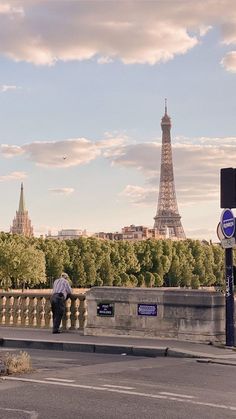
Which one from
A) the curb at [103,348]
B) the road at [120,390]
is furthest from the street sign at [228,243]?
the road at [120,390]

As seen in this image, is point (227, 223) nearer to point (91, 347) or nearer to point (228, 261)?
point (228, 261)

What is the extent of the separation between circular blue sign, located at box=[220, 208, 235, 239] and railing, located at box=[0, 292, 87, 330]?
472cm

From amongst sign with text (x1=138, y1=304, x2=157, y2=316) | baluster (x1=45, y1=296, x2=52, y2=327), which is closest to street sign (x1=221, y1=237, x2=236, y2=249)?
sign with text (x1=138, y1=304, x2=157, y2=316)

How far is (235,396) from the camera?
984cm

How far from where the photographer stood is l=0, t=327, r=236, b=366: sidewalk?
14.2 m

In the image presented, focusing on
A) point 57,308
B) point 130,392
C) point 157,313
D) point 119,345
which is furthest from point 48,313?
point 130,392

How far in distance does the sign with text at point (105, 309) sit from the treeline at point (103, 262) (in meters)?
77.8

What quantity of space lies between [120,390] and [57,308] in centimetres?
820

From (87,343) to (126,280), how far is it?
10697cm

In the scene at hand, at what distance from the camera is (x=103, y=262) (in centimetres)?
11981

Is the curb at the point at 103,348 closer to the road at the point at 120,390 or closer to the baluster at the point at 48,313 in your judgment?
the road at the point at 120,390

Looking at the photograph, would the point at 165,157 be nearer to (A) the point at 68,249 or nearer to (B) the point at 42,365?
(A) the point at 68,249

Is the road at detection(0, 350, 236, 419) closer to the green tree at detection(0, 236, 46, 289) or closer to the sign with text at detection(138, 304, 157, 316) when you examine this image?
the sign with text at detection(138, 304, 157, 316)

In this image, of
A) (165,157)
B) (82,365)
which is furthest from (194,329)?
(165,157)
